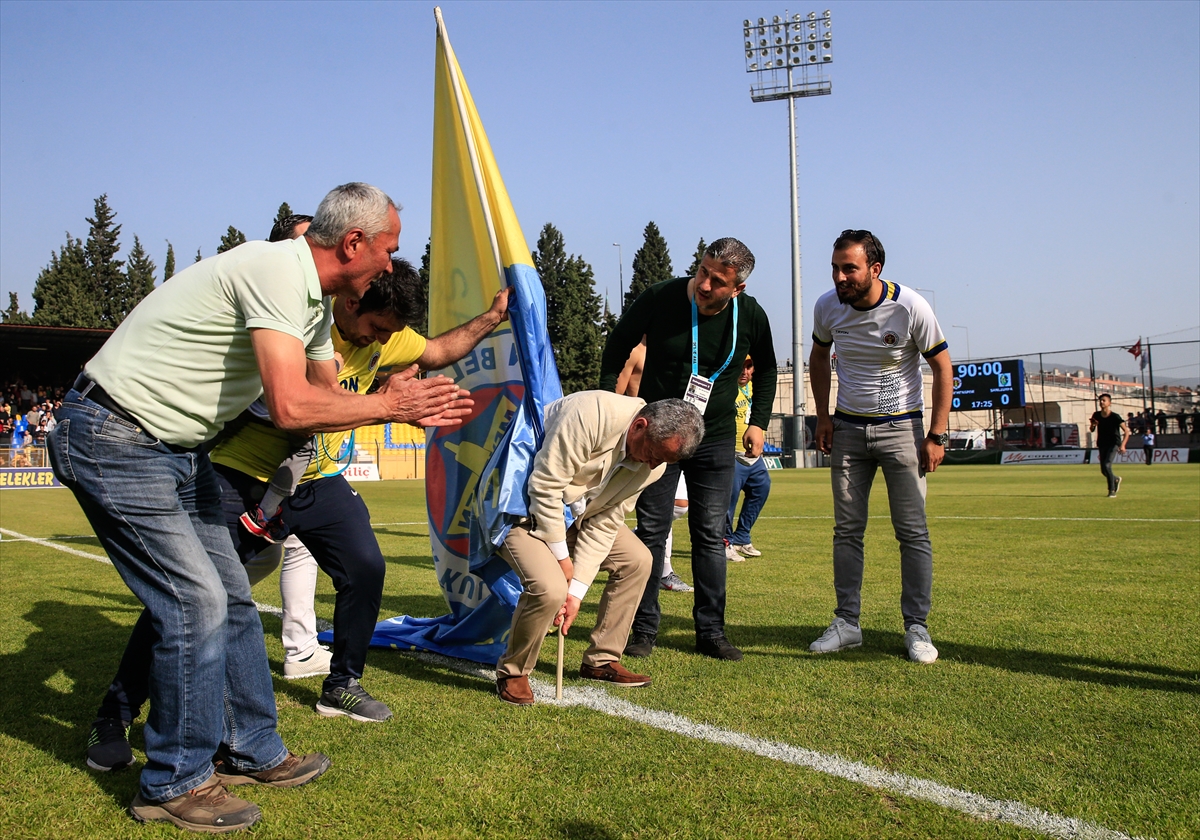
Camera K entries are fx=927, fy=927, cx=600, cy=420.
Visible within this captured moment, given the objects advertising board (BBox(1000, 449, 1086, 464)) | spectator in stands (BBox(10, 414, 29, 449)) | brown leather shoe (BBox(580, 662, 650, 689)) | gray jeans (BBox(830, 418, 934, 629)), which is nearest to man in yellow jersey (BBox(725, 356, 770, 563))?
gray jeans (BBox(830, 418, 934, 629))

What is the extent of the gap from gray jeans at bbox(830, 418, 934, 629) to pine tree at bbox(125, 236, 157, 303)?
2474 inches

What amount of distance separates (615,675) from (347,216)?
245cm

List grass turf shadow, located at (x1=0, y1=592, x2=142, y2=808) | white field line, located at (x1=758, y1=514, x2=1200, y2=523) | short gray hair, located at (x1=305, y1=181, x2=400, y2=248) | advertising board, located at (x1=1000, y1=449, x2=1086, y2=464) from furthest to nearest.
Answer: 1. advertising board, located at (x1=1000, y1=449, x2=1086, y2=464)
2. white field line, located at (x1=758, y1=514, x2=1200, y2=523)
3. grass turf shadow, located at (x1=0, y1=592, x2=142, y2=808)
4. short gray hair, located at (x1=305, y1=181, x2=400, y2=248)

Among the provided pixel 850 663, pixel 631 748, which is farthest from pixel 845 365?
pixel 631 748

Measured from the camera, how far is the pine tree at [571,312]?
2315 inches

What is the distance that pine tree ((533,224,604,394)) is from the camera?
5881 centimetres

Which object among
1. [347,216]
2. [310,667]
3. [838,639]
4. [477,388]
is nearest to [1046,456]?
[838,639]

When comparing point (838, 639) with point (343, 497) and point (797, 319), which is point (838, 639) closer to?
point (343, 497)

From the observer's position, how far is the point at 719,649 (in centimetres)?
472

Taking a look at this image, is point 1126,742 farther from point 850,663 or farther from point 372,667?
point 372,667

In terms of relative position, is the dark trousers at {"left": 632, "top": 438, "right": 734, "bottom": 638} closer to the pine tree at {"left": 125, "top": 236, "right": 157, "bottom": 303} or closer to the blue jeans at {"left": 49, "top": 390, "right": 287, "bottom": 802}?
the blue jeans at {"left": 49, "top": 390, "right": 287, "bottom": 802}

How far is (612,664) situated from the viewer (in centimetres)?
430

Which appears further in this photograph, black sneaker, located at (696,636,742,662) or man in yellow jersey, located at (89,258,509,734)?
black sneaker, located at (696,636,742,662)

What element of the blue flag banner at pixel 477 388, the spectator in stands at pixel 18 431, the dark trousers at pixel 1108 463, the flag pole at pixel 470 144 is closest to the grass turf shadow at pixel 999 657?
the blue flag banner at pixel 477 388
